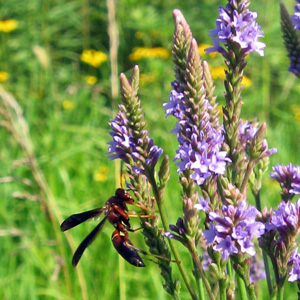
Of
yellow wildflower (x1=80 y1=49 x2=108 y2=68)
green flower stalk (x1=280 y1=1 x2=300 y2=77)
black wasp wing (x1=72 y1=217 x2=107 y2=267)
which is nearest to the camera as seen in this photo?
black wasp wing (x1=72 y1=217 x2=107 y2=267)

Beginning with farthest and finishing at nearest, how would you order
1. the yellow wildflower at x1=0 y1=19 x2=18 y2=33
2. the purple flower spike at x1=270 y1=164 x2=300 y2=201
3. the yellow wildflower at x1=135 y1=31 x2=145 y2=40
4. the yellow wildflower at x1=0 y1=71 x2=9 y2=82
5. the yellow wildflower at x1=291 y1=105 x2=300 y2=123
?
the yellow wildflower at x1=135 y1=31 x2=145 y2=40 < the yellow wildflower at x1=0 y1=19 x2=18 y2=33 < the yellow wildflower at x1=0 y1=71 x2=9 y2=82 < the yellow wildflower at x1=291 y1=105 x2=300 y2=123 < the purple flower spike at x1=270 y1=164 x2=300 y2=201

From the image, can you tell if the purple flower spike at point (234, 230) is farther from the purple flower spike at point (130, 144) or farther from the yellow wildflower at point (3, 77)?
the yellow wildflower at point (3, 77)

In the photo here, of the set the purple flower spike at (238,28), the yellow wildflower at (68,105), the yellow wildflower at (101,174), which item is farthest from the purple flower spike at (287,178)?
the yellow wildflower at (68,105)

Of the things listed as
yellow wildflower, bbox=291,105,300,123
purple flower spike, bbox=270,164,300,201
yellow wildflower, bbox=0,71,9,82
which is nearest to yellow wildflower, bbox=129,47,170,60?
yellow wildflower, bbox=0,71,9,82

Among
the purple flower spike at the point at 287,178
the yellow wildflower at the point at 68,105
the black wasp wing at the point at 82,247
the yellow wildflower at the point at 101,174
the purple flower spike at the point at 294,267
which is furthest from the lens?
the yellow wildflower at the point at 68,105

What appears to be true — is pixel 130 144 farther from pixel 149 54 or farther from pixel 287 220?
pixel 149 54

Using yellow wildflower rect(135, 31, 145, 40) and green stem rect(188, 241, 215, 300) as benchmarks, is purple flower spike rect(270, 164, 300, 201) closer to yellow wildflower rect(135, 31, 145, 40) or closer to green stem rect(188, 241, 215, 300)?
green stem rect(188, 241, 215, 300)
